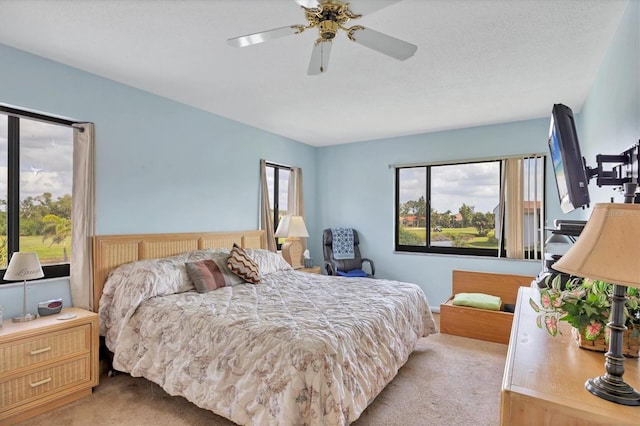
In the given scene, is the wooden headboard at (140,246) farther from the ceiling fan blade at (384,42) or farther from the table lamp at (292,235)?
the ceiling fan blade at (384,42)

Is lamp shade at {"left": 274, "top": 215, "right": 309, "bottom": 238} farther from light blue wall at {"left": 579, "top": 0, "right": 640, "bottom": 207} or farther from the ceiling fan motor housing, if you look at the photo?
light blue wall at {"left": 579, "top": 0, "right": 640, "bottom": 207}

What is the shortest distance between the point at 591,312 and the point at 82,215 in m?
3.41

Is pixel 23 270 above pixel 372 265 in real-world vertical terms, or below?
above

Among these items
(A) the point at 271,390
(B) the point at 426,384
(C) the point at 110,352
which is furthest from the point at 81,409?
(B) the point at 426,384

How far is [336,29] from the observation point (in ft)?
5.93

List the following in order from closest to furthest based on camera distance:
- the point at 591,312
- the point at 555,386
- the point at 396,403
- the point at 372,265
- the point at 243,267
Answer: the point at 555,386 → the point at 591,312 → the point at 396,403 → the point at 243,267 → the point at 372,265

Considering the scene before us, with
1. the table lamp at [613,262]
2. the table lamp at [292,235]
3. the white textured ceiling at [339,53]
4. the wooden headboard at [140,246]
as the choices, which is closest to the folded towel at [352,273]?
the table lamp at [292,235]

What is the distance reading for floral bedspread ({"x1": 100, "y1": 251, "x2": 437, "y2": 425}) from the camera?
1.76m

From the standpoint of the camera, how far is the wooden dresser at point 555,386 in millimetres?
976

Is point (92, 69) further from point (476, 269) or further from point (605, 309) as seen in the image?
point (476, 269)

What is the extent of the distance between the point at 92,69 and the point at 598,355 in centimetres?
381

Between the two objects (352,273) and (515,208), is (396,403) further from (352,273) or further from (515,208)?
(515,208)

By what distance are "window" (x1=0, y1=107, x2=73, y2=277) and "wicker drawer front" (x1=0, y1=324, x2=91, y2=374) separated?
25.1 inches

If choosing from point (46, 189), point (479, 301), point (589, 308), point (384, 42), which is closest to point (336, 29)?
point (384, 42)
